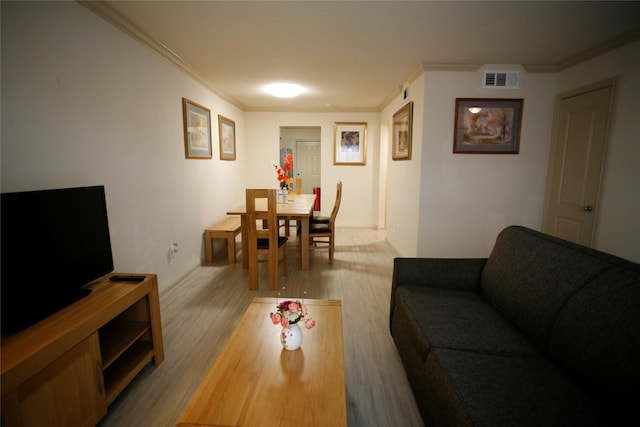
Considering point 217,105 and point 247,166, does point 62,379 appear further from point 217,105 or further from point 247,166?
point 247,166

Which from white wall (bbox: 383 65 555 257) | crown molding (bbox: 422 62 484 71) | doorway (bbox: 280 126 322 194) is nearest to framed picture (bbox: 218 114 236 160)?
white wall (bbox: 383 65 555 257)

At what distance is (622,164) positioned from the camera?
261 centimetres

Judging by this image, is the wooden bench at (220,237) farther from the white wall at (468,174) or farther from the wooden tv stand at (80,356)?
the white wall at (468,174)

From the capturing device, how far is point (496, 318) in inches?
66.9

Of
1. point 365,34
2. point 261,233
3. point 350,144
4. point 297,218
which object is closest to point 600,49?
point 365,34

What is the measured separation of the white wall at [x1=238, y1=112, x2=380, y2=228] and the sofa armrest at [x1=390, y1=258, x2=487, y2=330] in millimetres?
3989

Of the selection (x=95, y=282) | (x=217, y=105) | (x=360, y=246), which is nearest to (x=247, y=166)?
(x=217, y=105)

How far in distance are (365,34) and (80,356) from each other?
113 inches

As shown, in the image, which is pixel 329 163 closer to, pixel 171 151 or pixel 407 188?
pixel 407 188

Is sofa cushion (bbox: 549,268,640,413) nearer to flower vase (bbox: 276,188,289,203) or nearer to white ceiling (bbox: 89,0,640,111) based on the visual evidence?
white ceiling (bbox: 89,0,640,111)

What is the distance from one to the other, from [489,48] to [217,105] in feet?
11.8

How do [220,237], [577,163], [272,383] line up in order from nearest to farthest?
[272,383]
[577,163]
[220,237]

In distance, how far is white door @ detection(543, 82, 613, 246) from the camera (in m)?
2.84

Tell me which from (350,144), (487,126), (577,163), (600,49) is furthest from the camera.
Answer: (350,144)
